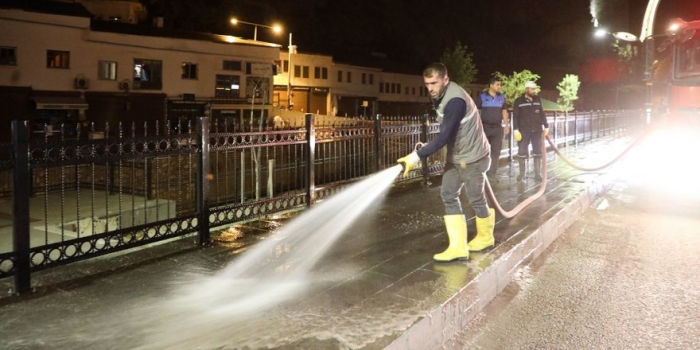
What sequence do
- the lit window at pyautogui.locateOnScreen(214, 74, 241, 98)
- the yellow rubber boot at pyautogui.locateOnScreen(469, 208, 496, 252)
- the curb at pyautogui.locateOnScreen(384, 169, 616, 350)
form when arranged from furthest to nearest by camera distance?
the lit window at pyautogui.locateOnScreen(214, 74, 241, 98), the yellow rubber boot at pyautogui.locateOnScreen(469, 208, 496, 252), the curb at pyautogui.locateOnScreen(384, 169, 616, 350)

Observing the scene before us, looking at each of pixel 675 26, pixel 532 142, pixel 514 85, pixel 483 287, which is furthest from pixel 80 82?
pixel 483 287

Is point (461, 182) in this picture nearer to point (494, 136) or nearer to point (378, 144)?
point (378, 144)

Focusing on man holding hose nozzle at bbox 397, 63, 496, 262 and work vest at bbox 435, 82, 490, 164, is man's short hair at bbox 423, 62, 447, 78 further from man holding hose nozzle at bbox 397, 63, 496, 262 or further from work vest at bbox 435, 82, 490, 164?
work vest at bbox 435, 82, 490, 164

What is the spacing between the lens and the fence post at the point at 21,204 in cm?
441

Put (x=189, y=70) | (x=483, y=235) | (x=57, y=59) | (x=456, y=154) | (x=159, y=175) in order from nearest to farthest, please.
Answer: (x=456, y=154) → (x=483, y=235) → (x=159, y=175) → (x=57, y=59) → (x=189, y=70)

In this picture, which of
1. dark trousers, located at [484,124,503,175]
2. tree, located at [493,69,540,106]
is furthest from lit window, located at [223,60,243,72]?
dark trousers, located at [484,124,503,175]

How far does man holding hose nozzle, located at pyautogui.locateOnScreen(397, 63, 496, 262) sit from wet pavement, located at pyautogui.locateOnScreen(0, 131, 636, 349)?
0.28 metres

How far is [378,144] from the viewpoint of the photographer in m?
9.80

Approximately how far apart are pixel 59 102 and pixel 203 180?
93.2 ft

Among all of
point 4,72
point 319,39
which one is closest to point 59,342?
point 4,72

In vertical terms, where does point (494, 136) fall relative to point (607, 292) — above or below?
above

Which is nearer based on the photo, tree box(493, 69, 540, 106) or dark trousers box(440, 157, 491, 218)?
dark trousers box(440, 157, 491, 218)

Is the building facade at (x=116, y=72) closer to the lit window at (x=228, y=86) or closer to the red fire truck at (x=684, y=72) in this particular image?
the lit window at (x=228, y=86)

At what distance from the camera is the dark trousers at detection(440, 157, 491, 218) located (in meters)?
5.52
